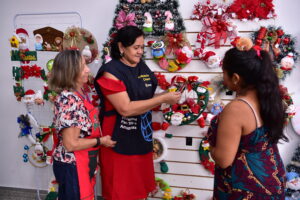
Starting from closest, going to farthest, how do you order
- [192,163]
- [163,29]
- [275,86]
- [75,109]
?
[275,86] → [75,109] → [163,29] → [192,163]

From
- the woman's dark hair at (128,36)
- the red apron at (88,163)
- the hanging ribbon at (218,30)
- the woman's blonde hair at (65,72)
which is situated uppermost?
the hanging ribbon at (218,30)

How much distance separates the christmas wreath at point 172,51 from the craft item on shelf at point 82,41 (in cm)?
53

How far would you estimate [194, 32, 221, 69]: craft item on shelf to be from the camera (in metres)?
2.02

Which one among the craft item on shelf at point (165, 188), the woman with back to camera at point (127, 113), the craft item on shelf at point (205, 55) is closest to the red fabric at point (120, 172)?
the woman with back to camera at point (127, 113)

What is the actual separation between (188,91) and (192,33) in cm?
50

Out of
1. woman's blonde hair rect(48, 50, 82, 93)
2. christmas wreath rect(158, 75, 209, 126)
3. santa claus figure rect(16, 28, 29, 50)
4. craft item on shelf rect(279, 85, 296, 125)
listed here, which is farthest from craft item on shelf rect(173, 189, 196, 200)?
santa claus figure rect(16, 28, 29, 50)

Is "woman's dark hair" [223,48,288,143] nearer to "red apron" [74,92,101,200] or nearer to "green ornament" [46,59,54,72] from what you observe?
"red apron" [74,92,101,200]

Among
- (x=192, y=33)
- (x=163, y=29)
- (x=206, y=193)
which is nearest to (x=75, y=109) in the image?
(x=163, y=29)

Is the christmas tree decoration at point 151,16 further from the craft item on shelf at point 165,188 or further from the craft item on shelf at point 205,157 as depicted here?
the craft item on shelf at point 165,188

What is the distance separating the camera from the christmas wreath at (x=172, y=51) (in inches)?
81.0

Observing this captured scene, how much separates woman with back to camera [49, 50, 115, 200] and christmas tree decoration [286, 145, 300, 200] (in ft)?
4.98

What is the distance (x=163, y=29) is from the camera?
Answer: 6.88ft

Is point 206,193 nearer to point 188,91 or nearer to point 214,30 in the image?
point 188,91

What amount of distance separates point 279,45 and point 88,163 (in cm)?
167
